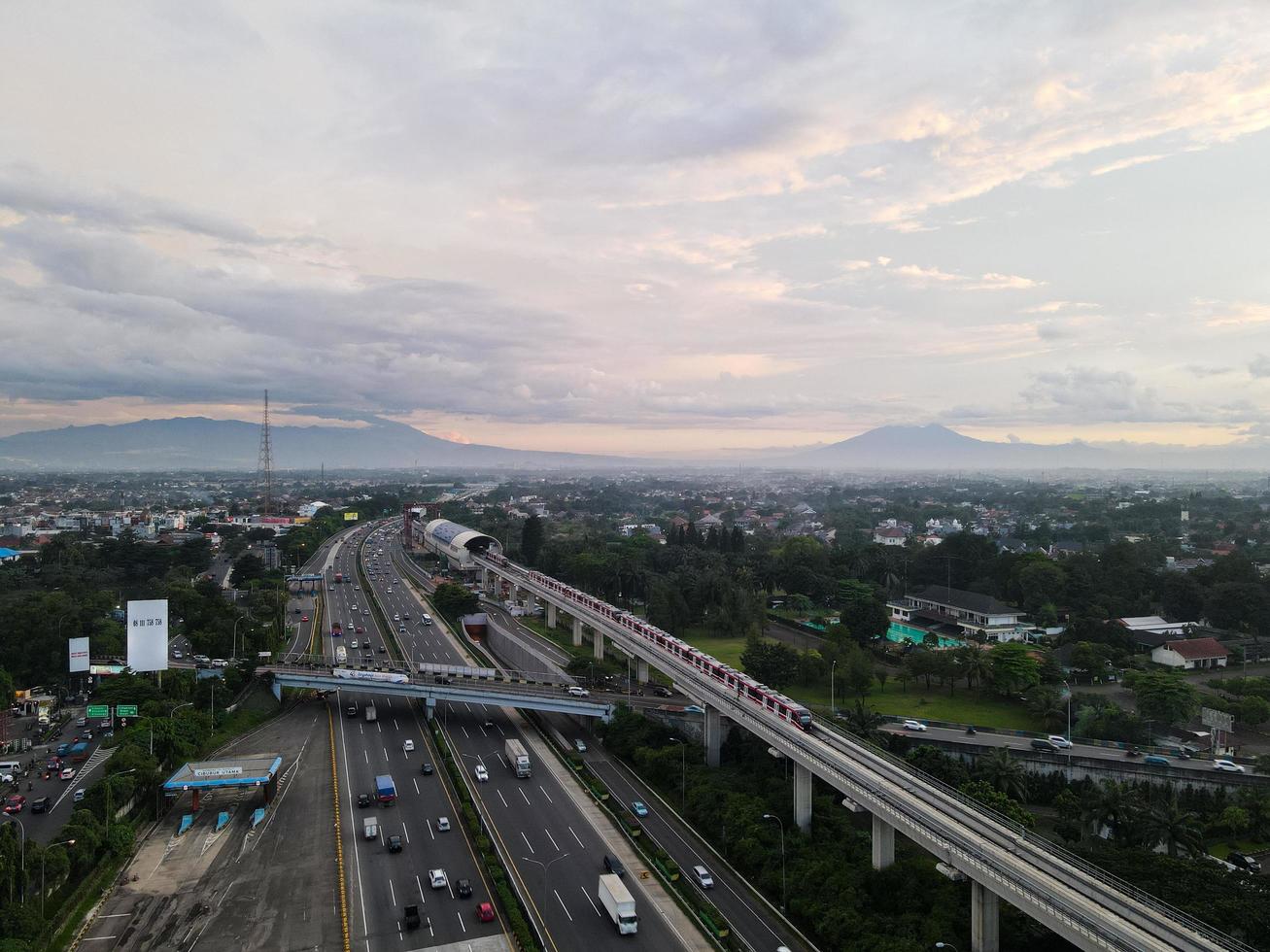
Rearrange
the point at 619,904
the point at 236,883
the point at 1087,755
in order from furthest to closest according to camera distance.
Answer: the point at 1087,755
the point at 236,883
the point at 619,904

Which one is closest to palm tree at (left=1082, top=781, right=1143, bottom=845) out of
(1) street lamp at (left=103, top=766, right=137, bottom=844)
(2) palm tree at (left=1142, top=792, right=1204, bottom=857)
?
(2) palm tree at (left=1142, top=792, right=1204, bottom=857)

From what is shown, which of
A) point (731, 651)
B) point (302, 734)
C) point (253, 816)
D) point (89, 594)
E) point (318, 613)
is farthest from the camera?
point (318, 613)

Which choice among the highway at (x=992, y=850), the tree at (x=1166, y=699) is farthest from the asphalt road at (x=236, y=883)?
the tree at (x=1166, y=699)

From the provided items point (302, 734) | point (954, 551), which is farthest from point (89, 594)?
point (954, 551)

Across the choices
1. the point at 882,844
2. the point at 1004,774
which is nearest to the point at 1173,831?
the point at 1004,774

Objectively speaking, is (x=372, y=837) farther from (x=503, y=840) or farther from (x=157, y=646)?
(x=157, y=646)

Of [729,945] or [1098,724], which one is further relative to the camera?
[1098,724]

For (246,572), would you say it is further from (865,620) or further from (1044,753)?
(1044,753)
